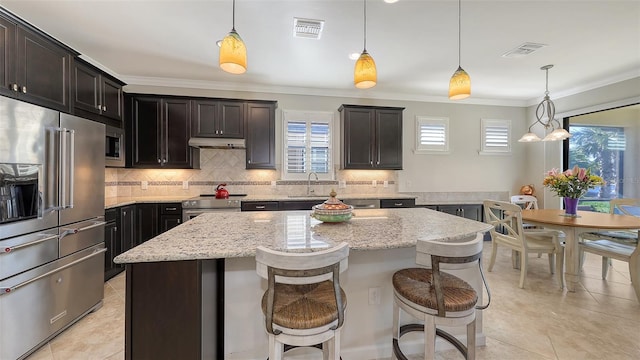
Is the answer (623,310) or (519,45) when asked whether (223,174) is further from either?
(623,310)

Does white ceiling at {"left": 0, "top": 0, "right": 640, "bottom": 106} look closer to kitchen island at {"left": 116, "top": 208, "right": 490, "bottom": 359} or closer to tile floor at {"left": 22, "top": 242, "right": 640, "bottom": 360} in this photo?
kitchen island at {"left": 116, "top": 208, "right": 490, "bottom": 359}

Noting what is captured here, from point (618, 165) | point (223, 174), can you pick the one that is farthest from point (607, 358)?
point (223, 174)

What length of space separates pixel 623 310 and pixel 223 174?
5.08m

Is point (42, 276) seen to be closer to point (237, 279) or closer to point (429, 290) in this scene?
point (237, 279)

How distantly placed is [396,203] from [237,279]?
3.16 meters

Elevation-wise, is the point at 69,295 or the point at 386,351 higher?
the point at 69,295

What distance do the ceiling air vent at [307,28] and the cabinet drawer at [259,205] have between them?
2.24 metres

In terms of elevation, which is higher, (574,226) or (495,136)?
(495,136)

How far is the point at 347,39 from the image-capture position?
300 cm

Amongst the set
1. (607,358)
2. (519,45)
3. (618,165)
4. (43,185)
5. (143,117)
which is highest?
(519,45)

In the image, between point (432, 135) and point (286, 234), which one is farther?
point (432, 135)

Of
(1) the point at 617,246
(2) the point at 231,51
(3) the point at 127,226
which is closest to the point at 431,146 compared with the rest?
(1) the point at 617,246

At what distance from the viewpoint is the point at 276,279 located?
1.18m

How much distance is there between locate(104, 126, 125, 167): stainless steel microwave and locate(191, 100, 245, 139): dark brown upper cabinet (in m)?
0.94
